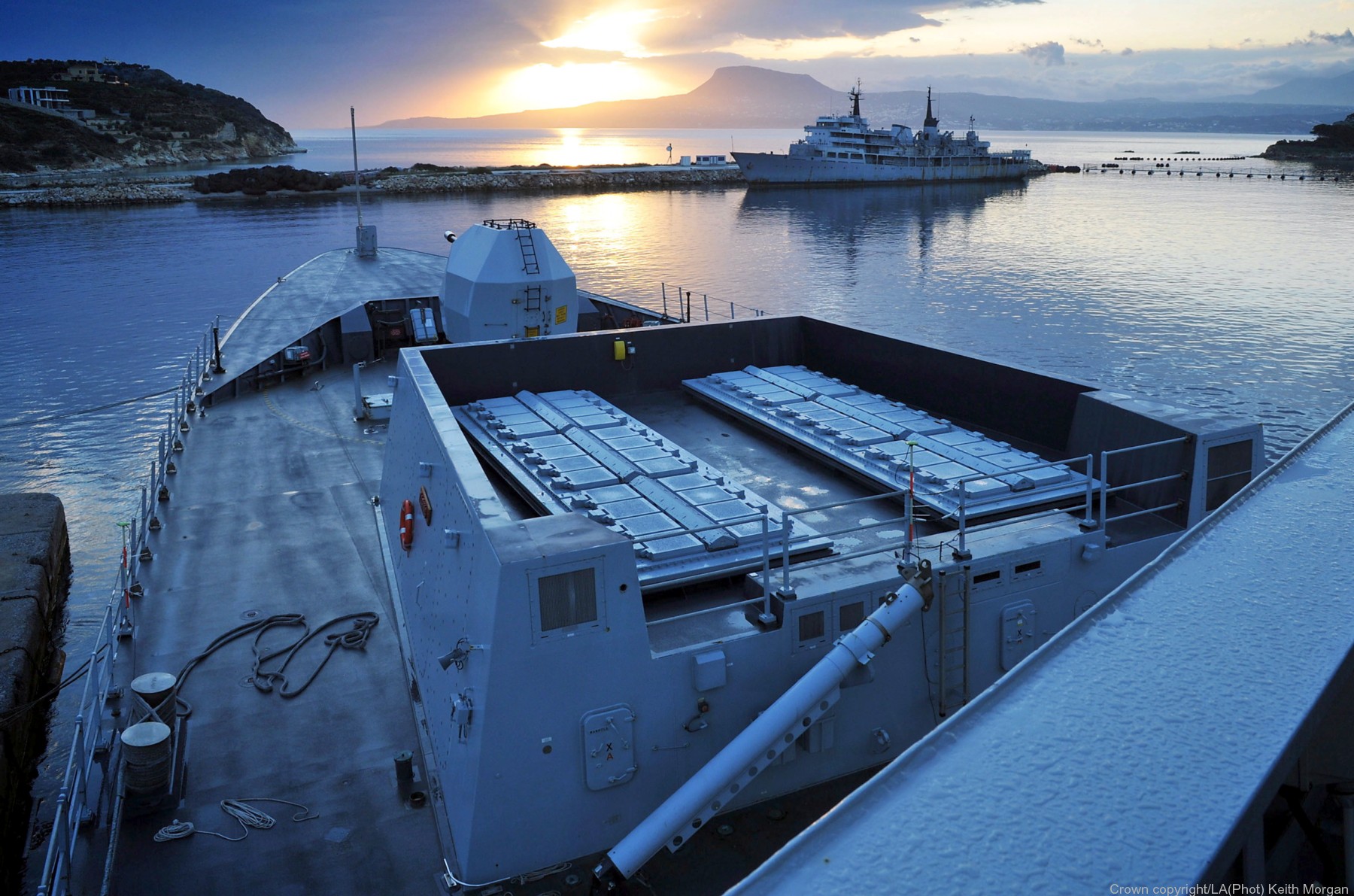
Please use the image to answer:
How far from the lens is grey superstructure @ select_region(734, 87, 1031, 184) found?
126 metres

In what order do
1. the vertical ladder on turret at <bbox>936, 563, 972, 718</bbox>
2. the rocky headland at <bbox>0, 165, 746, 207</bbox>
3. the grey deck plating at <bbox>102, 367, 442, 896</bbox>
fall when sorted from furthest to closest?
the rocky headland at <bbox>0, 165, 746, 207</bbox> → the vertical ladder on turret at <bbox>936, 563, 972, 718</bbox> → the grey deck plating at <bbox>102, 367, 442, 896</bbox>

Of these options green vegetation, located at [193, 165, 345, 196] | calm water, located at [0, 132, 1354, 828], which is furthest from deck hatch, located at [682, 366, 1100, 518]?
green vegetation, located at [193, 165, 345, 196]

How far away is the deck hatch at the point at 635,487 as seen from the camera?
9938 mm

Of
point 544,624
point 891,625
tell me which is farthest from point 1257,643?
point 544,624

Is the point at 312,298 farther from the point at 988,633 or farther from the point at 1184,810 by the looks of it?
the point at 1184,810

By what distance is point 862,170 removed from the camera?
411 ft

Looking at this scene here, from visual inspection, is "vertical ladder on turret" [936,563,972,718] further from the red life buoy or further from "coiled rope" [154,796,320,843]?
the red life buoy

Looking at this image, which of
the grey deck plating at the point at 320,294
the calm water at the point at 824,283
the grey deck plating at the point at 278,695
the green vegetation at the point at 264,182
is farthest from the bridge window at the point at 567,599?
the green vegetation at the point at 264,182

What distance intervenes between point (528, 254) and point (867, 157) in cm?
11131

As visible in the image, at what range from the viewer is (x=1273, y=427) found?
28812 millimetres

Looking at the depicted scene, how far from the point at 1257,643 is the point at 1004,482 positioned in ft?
25.8

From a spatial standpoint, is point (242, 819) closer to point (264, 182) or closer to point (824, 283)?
point (824, 283)

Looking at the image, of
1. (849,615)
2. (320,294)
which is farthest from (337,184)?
(849,615)

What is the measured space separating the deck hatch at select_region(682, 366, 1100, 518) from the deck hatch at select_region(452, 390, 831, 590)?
70.2 inches
